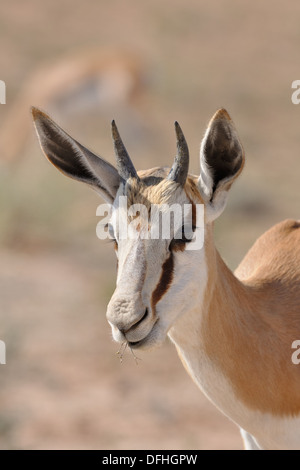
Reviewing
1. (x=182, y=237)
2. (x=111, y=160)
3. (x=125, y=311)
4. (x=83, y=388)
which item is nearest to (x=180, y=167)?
(x=182, y=237)

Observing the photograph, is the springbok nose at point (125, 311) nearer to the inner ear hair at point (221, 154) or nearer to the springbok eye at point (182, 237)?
the springbok eye at point (182, 237)

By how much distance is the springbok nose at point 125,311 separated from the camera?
391 cm

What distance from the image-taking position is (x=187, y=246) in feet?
13.9

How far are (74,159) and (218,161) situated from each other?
2.22ft

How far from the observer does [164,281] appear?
4141mm

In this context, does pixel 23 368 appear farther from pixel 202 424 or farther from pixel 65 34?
pixel 65 34

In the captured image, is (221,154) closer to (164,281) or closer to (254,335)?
(164,281)

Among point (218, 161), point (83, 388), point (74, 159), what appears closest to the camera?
point (218, 161)

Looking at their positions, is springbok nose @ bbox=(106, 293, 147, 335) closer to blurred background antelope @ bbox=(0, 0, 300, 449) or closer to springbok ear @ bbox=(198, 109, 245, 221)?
springbok ear @ bbox=(198, 109, 245, 221)

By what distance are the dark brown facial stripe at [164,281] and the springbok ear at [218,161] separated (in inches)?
14.9

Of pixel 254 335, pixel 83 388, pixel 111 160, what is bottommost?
pixel 83 388

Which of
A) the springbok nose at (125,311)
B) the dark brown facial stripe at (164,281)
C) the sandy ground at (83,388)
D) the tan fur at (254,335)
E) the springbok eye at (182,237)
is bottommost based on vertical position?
the sandy ground at (83,388)

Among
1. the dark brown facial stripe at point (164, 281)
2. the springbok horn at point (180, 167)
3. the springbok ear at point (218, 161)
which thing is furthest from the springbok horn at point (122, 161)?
the dark brown facial stripe at point (164, 281)

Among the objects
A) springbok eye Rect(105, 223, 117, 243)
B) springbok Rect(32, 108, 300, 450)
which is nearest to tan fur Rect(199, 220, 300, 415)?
springbok Rect(32, 108, 300, 450)
